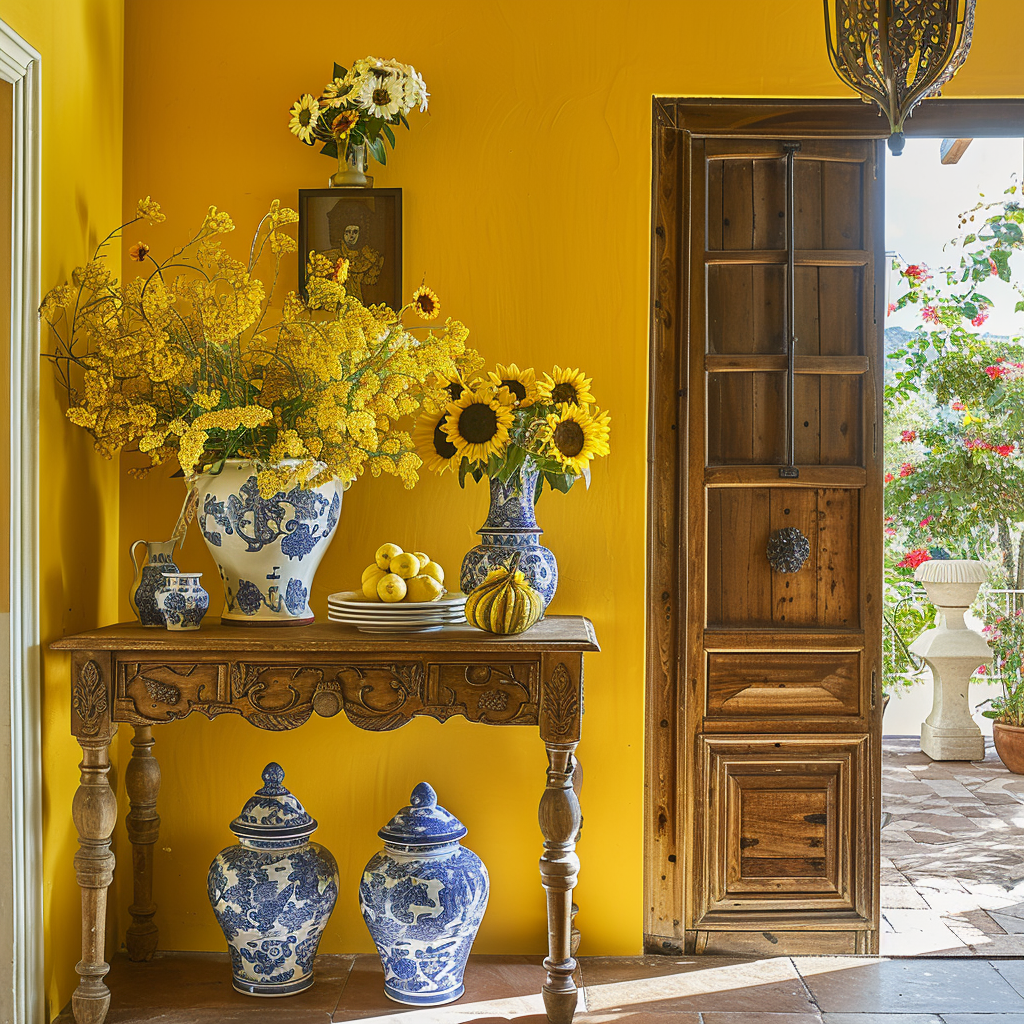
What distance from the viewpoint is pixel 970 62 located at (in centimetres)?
264

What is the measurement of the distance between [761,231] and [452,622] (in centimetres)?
135

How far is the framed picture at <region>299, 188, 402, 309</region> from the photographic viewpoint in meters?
2.61

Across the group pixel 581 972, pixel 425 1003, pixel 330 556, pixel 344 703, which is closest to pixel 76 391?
pixel 330 556

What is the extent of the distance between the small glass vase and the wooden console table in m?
1.18

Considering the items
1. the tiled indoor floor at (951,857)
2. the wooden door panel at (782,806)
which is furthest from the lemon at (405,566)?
the tiled indoor floor at (951,857)

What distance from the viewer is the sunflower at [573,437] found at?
2.30m

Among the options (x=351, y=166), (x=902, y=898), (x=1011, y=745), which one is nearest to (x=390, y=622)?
(x=351, y=166)

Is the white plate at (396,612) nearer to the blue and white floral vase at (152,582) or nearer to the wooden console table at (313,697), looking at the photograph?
the wooden console table at (313,697)

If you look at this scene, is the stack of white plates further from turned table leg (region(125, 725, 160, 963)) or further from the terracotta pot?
the terracotta pot

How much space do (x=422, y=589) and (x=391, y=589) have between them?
7 centimetres

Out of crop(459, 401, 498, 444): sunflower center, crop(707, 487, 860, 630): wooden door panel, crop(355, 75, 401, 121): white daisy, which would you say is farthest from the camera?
crop(707, 487, 860, 630): wooden door panel

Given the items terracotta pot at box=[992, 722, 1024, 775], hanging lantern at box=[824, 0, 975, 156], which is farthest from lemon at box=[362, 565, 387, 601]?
terracotta pot at box=[992, 722, 1024, 775]

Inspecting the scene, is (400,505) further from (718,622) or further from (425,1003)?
(425,1003)

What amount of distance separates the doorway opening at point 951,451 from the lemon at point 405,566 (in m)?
2.65
